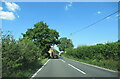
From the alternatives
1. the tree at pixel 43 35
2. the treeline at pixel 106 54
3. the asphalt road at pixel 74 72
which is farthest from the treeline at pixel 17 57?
the tree at pixel 43 35

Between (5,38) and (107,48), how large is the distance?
14.5 meters

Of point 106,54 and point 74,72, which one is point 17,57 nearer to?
point 74,72

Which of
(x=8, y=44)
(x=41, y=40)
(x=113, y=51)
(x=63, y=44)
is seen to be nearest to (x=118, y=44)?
(x=113, y=51)

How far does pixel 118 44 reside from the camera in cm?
1888

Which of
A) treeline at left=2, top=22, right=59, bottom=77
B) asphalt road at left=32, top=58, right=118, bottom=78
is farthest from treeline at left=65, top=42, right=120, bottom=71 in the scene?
treeline at left=2, top=22, right=59, bottom=77

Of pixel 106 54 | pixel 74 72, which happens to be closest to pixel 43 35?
pixel 106 54

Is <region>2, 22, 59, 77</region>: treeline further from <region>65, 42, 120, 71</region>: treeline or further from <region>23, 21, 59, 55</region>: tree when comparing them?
<region>23, 21, 59, 55</region>: tree

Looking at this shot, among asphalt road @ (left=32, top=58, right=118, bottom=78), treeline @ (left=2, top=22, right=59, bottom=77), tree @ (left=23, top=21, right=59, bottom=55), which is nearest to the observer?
treeline @ (left=2, top=22, right=59, bottom=77)

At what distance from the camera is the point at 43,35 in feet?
182

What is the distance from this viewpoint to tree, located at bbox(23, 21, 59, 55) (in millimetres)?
54594

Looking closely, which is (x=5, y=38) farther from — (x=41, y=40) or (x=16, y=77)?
(x=41, y=40)

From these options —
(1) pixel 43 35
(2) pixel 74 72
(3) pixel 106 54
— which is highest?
(1) pixel 43 35

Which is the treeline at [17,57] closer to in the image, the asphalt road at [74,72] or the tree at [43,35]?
→ the asphalt road at [74,72]

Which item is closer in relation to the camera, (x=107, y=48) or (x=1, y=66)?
(x=1, y=66)
